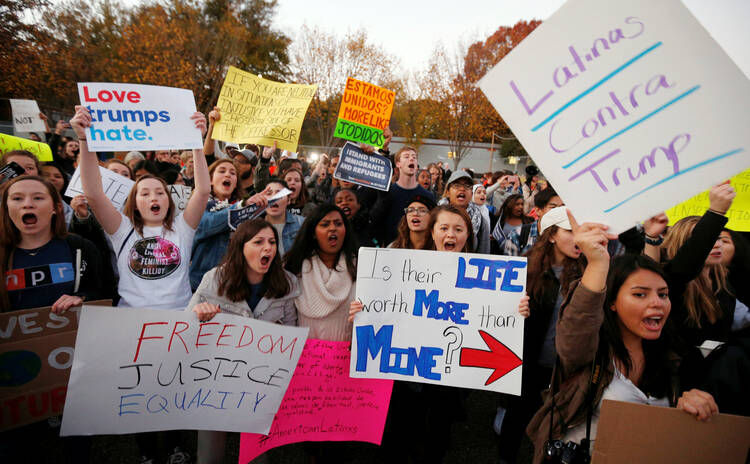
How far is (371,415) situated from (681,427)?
1659mm

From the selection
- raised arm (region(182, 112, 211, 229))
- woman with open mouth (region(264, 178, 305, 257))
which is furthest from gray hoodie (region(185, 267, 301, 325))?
woman with open mouth (region(264, 178, 305, 257))

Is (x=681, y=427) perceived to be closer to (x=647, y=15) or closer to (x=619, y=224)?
(x=619, y=224)

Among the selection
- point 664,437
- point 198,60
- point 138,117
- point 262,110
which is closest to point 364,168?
point 262,110

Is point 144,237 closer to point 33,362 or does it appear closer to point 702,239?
point 33,362

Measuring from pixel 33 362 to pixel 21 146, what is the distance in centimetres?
376

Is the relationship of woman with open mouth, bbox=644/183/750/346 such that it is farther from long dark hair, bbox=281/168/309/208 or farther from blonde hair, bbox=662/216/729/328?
long dark hair, bbox=281/168/309/208

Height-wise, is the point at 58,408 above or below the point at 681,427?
below

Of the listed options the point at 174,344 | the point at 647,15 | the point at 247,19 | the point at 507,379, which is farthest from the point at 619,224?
the point at 247,19

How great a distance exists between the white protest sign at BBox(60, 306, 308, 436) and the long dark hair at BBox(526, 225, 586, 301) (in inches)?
64.9

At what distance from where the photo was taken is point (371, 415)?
2.50m

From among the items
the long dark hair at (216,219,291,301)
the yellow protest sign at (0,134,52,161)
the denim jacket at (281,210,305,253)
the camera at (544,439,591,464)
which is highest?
the yellow protest sign at (0,134,52,161)

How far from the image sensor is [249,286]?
2.47 metres

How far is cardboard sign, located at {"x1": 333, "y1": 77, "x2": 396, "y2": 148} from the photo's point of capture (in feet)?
16.2

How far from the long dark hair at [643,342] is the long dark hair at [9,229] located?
10.6ft
